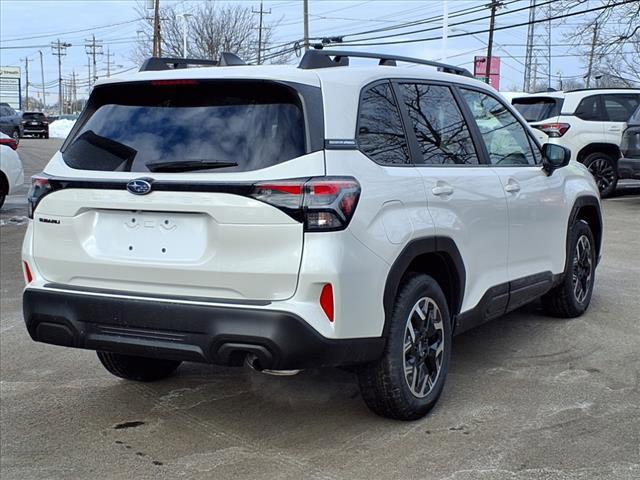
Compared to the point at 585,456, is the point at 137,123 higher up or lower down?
higher up

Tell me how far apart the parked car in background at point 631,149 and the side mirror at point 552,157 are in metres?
8.22

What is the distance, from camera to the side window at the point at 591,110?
48.3 ft

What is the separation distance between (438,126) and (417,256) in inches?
35.8

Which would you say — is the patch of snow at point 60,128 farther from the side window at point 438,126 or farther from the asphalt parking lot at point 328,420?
the side window at point 438,126

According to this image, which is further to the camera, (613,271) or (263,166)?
(613,271)

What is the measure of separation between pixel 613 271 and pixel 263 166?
5715 mm

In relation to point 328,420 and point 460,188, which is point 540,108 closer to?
point 460,188

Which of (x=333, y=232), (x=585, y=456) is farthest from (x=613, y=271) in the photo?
(x=333, y=232)

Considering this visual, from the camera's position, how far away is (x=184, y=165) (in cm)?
365

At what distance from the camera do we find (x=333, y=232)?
3445mm

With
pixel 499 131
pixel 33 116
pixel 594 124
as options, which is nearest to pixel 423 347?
pixel 499 131

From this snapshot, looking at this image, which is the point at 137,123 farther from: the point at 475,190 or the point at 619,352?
the point at 619,352

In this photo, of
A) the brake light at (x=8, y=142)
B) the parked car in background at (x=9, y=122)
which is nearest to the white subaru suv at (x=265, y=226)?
the brake light at (x=8, y=142)

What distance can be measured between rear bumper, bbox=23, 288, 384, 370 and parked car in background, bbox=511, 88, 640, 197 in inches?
470
